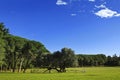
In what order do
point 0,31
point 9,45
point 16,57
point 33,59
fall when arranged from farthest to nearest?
point 33,59
point 16,57
point 9,45
point 0,31

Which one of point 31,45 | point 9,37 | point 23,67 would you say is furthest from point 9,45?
point 23,67

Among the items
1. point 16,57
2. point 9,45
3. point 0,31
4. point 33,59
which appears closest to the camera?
point 0,31

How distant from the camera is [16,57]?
10431 centimetres

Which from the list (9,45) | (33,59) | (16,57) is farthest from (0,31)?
(33,59)

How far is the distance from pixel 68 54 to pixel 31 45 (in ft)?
48.3

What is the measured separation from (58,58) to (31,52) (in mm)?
10850

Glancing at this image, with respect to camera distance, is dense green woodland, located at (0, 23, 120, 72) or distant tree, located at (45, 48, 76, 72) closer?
dense green woodland, located at (0, 23, 120, 72)

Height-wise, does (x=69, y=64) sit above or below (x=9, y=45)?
below

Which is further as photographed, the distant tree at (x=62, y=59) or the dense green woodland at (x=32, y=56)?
the distant tree at (x=62, y=59)

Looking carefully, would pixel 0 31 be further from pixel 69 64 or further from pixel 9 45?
pixel 69 64

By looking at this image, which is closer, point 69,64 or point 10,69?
point 69,64

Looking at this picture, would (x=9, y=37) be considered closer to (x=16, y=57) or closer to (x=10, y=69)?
(x=16, y=57)

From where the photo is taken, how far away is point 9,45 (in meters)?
97.5

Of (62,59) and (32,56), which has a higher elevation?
(32,56)
